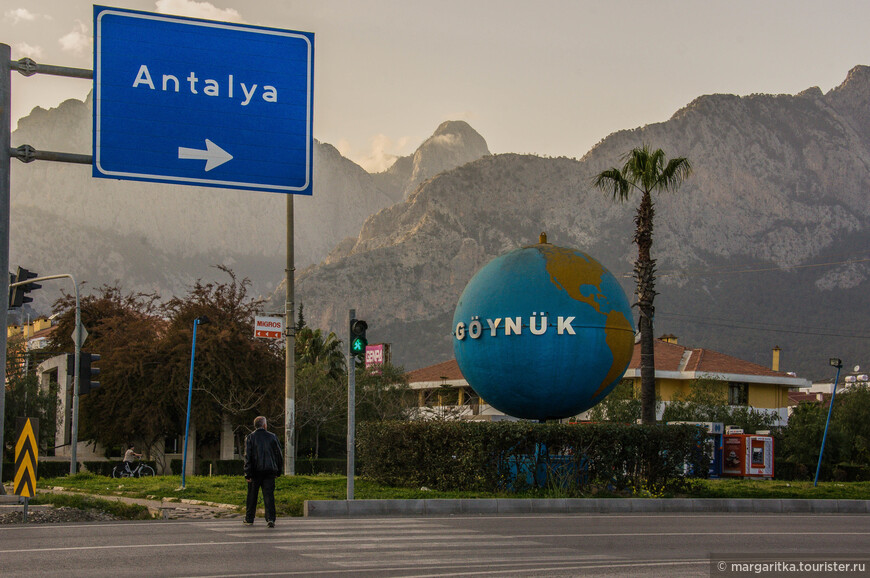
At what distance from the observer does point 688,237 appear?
13750 centimetres

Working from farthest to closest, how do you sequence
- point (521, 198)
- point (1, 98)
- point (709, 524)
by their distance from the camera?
point (521, 198)
point (709, 524)
point (1, 98)

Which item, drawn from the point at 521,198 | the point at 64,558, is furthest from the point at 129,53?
the point at 521,198

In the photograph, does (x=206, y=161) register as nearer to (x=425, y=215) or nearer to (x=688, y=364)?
(x=688, y=364)

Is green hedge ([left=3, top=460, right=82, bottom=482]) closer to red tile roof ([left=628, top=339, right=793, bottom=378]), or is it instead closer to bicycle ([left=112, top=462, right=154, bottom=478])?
bicycle ([left=112, top=462, right=154, bottom=478])

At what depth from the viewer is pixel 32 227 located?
18400 centimetres

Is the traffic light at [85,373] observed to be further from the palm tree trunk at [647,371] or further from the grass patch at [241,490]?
the palm tree trunk at [647,371]

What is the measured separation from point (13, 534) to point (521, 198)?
15004 cm

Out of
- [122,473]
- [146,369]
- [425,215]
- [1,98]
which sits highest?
[425,215]

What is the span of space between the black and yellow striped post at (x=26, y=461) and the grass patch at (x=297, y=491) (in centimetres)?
307

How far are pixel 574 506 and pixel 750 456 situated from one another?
73.4ft

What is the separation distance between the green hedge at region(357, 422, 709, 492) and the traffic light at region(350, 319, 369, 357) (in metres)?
3.73

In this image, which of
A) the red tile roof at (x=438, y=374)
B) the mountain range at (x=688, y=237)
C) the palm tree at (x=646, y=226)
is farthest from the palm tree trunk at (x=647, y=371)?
the mountain range at (x=688, y=237)

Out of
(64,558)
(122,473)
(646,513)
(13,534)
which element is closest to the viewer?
(64,558)

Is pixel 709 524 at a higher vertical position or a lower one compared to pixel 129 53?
lower
